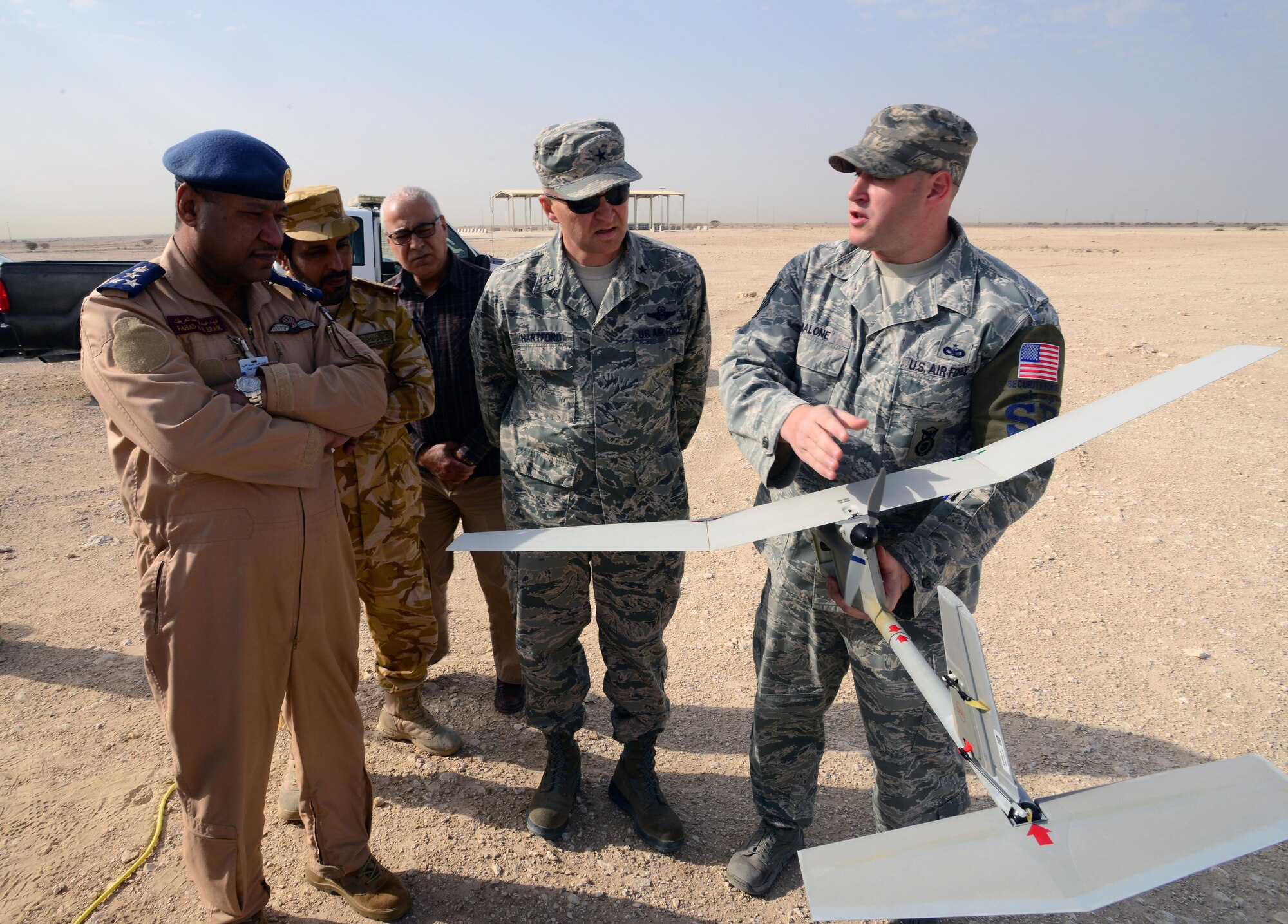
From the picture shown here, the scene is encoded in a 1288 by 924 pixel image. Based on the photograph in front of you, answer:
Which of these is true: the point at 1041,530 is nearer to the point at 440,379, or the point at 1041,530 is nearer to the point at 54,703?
the point at 440,379

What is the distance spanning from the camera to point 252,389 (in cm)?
197

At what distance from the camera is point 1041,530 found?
16.4ft

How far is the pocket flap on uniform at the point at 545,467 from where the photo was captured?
2564mm

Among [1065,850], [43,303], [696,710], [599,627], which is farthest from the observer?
[43,303]

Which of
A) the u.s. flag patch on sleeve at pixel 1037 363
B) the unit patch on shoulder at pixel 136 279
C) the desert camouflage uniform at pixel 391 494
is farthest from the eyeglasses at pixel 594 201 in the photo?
the u.s. flag patch on sleeve at pixel 1037 363

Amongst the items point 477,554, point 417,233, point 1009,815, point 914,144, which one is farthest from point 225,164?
point 1009,815

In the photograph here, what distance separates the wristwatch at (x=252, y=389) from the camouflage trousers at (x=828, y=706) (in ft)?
5.32

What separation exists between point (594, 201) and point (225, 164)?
41.3 inches

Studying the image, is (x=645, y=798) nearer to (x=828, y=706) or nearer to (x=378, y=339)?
(x=828, y=706)

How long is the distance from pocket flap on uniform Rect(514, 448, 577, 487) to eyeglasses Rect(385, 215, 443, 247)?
1186 mm

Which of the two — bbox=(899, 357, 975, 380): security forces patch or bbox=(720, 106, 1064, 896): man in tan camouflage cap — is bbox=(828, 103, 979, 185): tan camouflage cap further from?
bbox=(899, 357, 975, 380): security forces patch

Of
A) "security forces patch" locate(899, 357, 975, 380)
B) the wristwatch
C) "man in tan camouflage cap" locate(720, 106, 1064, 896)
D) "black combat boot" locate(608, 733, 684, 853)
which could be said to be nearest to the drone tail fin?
"man in tan camouflage cap" locate(720, 106, 1064, 896)

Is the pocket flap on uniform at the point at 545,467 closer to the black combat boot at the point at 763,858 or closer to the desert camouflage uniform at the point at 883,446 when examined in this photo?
the desert camouflage uniform at the point at 883,446

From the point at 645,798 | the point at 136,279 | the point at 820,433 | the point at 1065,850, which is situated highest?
the point at 136,279
